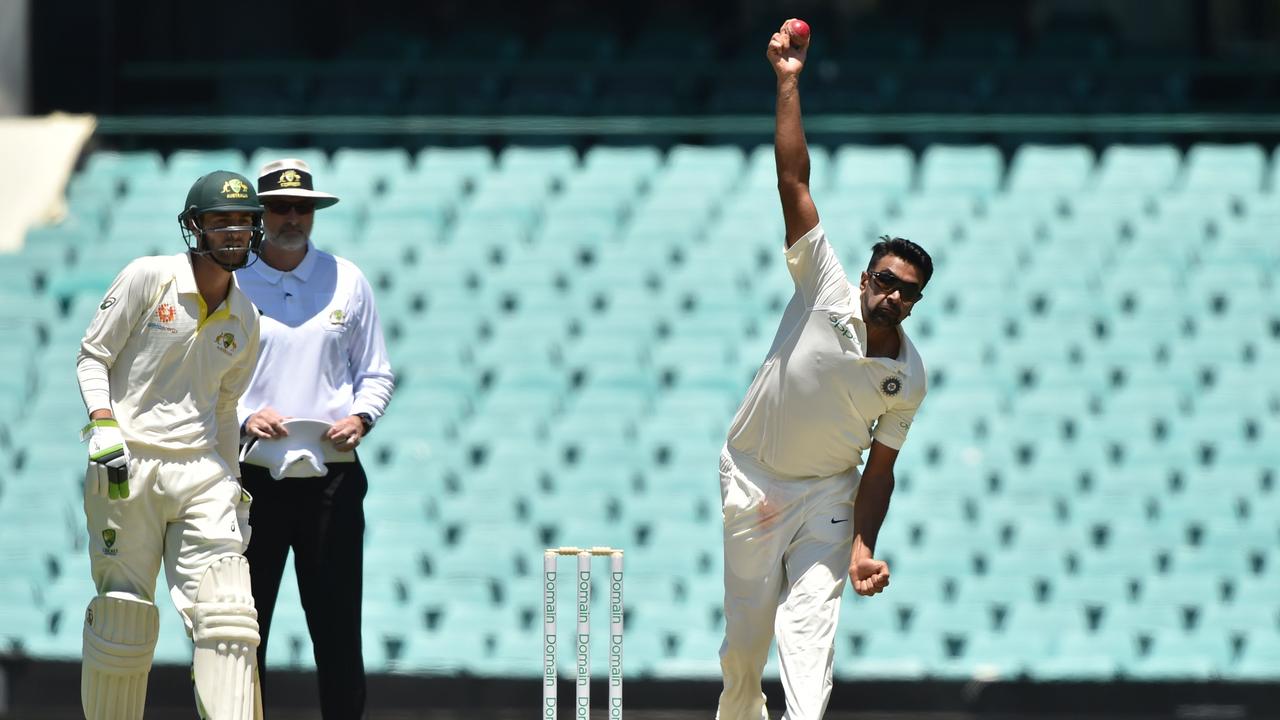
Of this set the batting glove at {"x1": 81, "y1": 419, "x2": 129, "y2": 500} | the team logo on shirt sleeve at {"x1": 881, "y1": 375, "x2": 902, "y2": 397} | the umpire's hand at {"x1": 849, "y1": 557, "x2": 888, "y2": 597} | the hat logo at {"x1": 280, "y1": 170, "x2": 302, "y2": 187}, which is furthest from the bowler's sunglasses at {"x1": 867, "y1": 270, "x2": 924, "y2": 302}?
the batting glove at {"x1": 81, "y1": 419, "x2": 129, "y2": 500}

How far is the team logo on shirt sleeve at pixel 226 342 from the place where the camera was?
5.11 metres

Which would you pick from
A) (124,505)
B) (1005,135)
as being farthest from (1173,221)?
(124,505)

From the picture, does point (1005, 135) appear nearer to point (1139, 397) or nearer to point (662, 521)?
point (1139, 397)

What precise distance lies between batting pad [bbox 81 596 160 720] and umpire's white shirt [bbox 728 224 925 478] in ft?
5.72

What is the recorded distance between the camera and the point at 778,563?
5316 millimetres

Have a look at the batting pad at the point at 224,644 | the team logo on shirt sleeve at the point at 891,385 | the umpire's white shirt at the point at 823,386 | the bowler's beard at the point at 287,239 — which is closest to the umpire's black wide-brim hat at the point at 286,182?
the bowler's beard at the point at 287,239

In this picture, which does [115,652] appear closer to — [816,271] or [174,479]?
[174,479]

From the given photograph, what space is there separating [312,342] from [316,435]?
0.98 ft

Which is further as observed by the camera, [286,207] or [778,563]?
[286,207]

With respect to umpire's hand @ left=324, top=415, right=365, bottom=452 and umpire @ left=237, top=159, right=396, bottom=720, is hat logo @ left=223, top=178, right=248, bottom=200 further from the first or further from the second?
umpire's hand @ left=324, top=415, right=365, bottom=452

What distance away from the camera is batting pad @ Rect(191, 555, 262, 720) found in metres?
4.94

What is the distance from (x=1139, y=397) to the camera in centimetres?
936

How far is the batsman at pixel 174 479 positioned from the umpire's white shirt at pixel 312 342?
A: 1.88ft

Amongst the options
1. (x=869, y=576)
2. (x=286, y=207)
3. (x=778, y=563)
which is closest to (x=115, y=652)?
(x=286, y=207)
